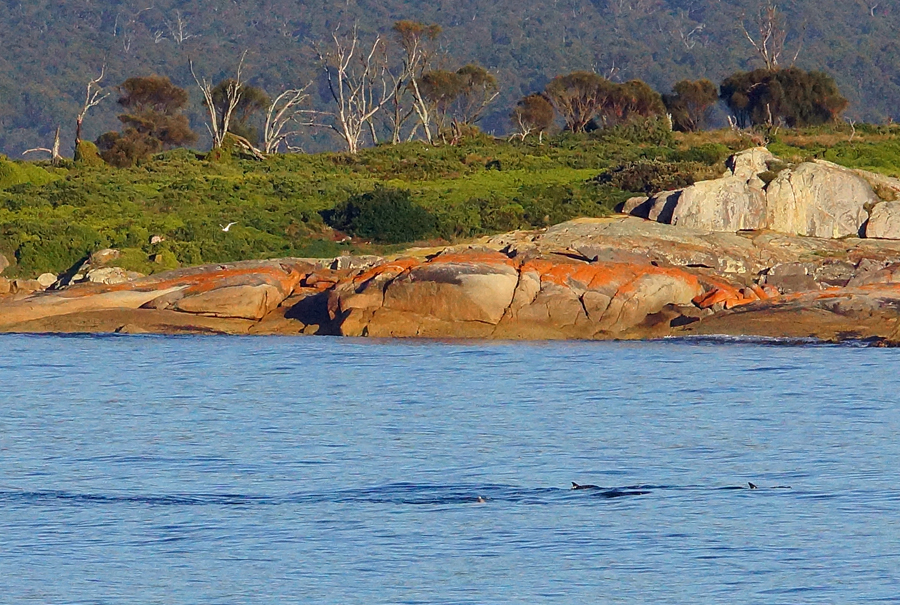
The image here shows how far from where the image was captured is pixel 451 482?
18.2 meters

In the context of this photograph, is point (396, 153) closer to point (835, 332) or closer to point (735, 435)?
point (835, 332)

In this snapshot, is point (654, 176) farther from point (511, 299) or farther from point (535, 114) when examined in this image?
point (535, 114)

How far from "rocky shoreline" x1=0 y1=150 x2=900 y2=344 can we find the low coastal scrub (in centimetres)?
414

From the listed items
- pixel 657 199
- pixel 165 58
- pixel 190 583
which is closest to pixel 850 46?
pixel 165 58

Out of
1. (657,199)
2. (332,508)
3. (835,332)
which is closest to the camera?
(332,508)

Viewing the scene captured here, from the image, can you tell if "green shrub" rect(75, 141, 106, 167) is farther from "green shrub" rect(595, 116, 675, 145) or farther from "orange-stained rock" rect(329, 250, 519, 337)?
"orange-stained rock" rect(329, 250, 519, 337)

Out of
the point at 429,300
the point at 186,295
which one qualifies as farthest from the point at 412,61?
the point at 429,300

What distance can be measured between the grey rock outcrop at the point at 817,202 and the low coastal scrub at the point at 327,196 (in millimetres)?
5521

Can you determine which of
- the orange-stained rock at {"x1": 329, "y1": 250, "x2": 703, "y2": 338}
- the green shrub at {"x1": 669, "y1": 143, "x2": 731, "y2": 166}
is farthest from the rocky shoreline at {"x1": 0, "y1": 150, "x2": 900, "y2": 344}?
the green shrub at {"x1": 669, "y1": 143, "x2": 731, "y2": 166}

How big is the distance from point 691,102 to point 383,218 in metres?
45.6

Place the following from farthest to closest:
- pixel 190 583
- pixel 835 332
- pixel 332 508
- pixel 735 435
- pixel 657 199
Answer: pixel 657 199 < pixel 835 332 < pixel 735 435 < pixel 332 508 < pixel 190 583

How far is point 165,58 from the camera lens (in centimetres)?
19050

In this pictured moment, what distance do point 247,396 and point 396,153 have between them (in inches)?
1688

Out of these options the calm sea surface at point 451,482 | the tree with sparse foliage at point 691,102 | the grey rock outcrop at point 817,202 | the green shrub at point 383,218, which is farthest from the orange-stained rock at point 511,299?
the tree with sparse foliage at point 691,102
